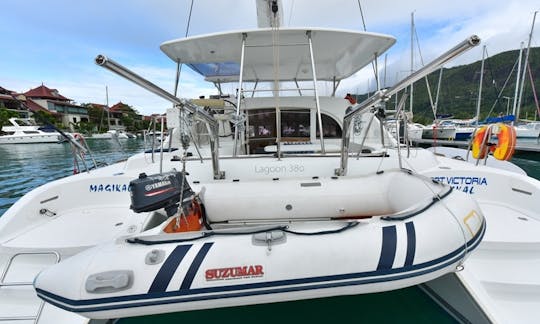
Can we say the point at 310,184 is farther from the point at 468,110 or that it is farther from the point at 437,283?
the point at 468,110

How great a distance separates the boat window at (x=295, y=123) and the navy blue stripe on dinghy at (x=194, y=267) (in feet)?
13.8

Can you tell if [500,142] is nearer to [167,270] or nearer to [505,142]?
[505,142]

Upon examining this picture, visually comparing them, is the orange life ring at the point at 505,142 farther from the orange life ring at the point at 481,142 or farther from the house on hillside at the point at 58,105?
the house on hillside at the point at 58,105

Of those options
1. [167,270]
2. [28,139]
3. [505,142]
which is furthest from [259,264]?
[28,139]

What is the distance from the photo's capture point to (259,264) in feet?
4.34

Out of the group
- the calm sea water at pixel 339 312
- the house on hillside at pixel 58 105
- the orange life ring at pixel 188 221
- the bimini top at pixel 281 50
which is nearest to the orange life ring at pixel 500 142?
the bimini top at pixel 281 50

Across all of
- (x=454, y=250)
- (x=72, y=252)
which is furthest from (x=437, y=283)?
(x=72, y=252)

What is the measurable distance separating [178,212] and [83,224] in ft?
4.75

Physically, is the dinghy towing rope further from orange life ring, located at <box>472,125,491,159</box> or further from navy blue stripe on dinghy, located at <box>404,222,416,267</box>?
orange life ring, located at <box>472,125,491,159</box>

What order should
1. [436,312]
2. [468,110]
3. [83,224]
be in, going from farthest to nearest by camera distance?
1. [468,110]
2. [83,224]
3. [436,312]

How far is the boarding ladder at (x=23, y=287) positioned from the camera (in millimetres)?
1732

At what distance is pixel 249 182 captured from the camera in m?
2.42

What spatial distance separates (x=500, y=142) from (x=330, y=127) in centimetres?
270

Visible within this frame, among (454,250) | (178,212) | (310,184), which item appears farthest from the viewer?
(310,184)
